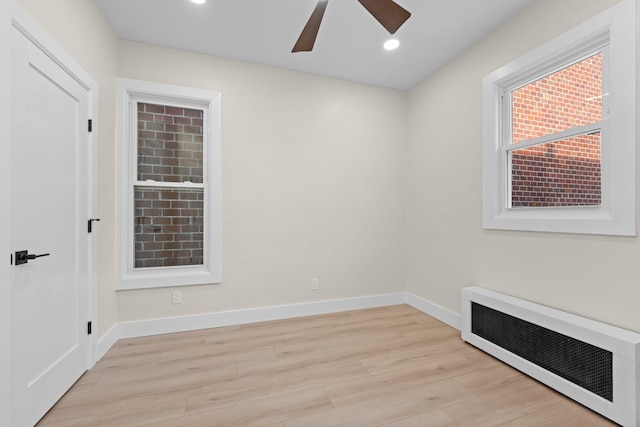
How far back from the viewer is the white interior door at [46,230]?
4.68ft

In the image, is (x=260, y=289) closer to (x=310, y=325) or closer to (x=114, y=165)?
(x=310, y=325)

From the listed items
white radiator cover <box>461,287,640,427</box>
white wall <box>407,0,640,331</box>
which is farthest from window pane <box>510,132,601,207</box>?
white radiator cover <box>461,287,640,427</box>

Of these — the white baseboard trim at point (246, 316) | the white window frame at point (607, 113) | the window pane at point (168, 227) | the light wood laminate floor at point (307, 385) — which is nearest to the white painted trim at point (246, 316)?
the white baseboard trim at point (246, 316)

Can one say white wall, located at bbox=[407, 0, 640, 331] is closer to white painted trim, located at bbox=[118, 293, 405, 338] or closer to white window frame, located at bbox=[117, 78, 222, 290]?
white painted trim, located at bbox=[118, 293, 405, 338]

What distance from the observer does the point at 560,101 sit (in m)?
2.12

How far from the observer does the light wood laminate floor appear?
5.28 ft

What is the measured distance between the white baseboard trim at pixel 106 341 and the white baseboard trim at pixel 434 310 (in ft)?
10.5

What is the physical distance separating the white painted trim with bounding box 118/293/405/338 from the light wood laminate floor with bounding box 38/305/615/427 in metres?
0.10

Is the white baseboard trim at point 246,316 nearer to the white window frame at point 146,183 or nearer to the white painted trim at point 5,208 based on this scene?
the white window frame at point 146,183

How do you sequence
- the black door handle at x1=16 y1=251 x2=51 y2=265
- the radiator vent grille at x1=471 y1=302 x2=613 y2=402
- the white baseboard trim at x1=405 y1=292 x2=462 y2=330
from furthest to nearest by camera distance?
the white baseboard trim at x1=405 y1=292 x2=462 y2=330
the radiator vent grille at x1=471 y1=302 x2=613 y2=402
the black door handle at x1=16 y1=251 x2=51 y2=265

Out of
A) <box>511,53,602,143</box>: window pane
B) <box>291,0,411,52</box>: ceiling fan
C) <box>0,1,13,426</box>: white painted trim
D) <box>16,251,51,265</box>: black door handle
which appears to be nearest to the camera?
<box>0,1,13,426</box>: white painted trim

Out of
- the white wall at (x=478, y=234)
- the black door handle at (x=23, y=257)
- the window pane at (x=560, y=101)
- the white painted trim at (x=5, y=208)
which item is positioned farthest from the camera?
the window pane at (x=560, y=101)

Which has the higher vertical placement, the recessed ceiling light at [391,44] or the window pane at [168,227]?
the recessed ceiling light at [391,44]

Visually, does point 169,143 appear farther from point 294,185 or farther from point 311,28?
point 311,28
